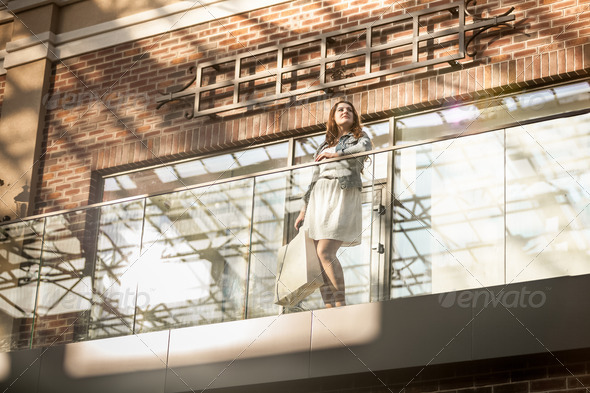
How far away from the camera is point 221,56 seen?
10664 millimetres

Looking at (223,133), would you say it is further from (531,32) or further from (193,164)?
(531,32)

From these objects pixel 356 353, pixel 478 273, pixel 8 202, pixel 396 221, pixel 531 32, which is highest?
pixel 531 32

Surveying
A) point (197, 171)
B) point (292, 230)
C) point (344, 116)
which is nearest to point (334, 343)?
point (292, 230)

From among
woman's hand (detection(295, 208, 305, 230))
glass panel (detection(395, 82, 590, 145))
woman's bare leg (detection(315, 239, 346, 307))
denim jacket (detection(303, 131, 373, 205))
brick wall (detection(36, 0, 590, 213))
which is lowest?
woman's bare leg (detection(315, 239, 346, 307))

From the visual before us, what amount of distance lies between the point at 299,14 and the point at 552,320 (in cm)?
457

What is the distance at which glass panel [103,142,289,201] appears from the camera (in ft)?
33.1

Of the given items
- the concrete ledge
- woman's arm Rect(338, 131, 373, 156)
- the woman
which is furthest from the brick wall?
the concrete ledge

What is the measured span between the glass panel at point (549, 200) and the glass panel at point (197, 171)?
3.00 m

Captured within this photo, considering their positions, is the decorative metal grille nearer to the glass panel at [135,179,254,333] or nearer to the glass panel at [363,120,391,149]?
the glass panel at [363,120,391,149]

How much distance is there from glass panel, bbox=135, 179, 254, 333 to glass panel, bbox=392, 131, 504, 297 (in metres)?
1.42

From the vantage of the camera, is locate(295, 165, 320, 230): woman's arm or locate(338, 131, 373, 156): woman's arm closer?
locate(295, 165, 320, 230): woman's arm

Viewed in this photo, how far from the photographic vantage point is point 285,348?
8.01m

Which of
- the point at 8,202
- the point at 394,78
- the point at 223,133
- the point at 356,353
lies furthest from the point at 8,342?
the point at 394,78

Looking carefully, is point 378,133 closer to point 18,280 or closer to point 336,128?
point 336,128
